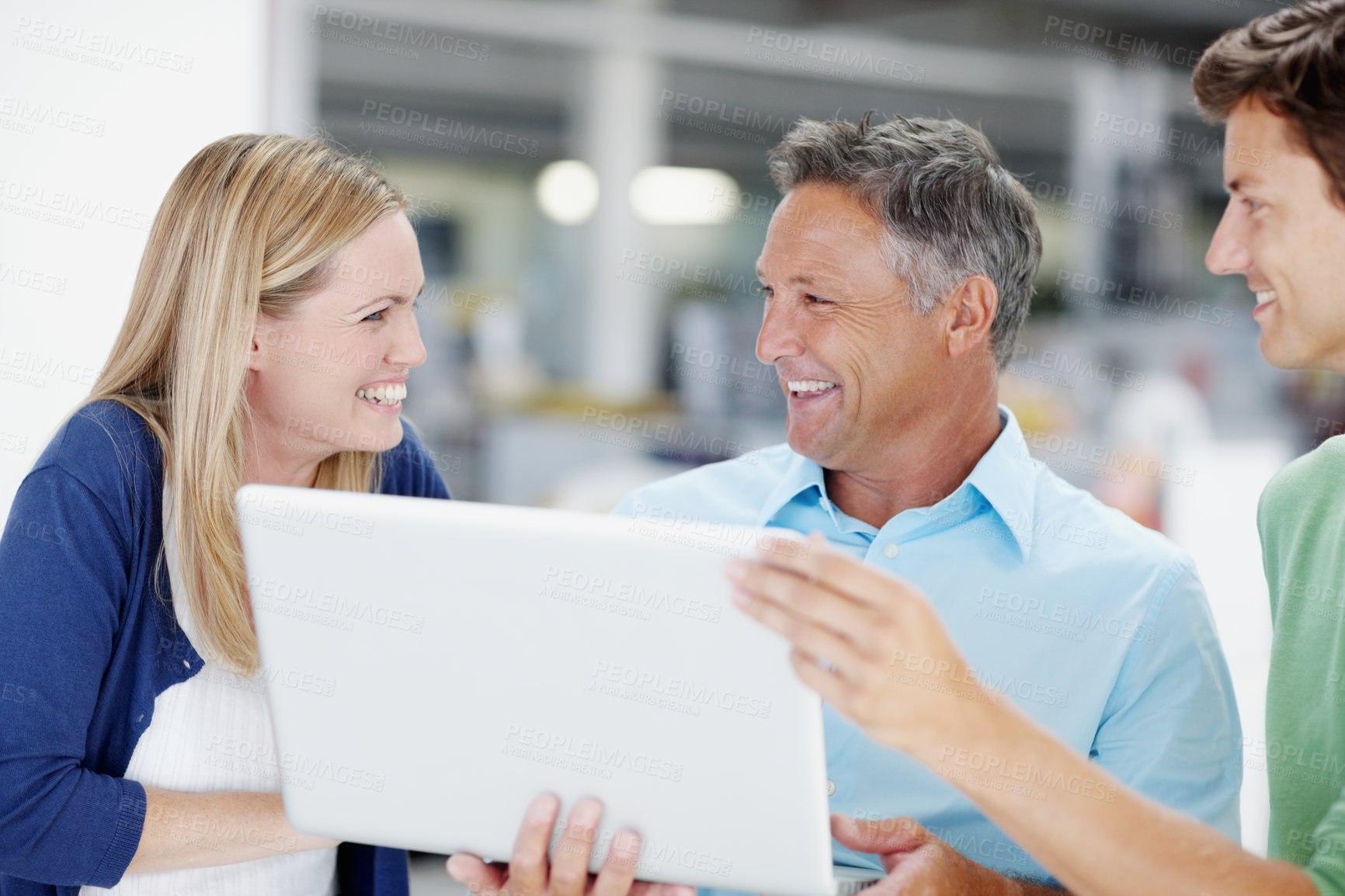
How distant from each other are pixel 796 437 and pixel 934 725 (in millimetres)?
762

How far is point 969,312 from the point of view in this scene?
1.65 m

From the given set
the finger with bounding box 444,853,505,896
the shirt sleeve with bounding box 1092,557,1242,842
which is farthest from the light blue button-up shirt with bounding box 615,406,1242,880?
the finger with bounding box 444,853,505,896

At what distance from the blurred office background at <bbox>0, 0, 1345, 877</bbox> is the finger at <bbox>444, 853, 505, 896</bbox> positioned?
38.9 inches

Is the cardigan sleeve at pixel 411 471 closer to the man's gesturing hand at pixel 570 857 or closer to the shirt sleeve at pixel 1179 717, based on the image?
the man's gesturing hand at pixel 570 857

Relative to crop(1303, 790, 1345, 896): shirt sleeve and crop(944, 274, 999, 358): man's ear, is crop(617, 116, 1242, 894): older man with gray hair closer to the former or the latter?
crop(944, 274, 999, 358): man's ear

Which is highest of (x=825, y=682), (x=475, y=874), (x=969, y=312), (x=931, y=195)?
(x=931, y=195)

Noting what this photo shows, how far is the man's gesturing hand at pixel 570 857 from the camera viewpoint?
1.00 m

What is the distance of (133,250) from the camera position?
1.71 m

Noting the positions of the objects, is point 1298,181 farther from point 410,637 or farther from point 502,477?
point 502,477

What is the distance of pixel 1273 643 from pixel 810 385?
2.19 feet

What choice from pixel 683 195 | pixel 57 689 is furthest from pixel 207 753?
pixel 683 195

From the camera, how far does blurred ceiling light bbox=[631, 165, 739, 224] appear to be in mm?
7312

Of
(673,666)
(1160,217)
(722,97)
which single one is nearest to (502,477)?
(1160,217)

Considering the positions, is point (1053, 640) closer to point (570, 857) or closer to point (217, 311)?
point (570, 857)
